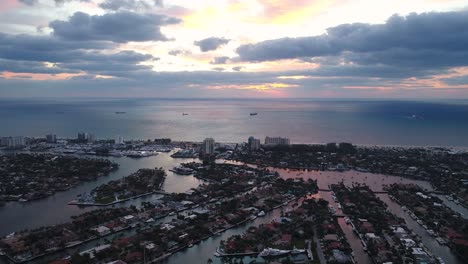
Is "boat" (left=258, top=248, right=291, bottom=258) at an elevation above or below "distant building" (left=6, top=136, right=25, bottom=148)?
below

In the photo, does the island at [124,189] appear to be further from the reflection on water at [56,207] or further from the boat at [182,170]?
the boat at [182,170]

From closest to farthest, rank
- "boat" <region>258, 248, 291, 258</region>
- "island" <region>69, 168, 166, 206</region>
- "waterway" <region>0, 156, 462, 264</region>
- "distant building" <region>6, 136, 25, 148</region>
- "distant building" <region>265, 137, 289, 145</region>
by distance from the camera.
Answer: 1. "boat" <region>258, 248, 291, 258</region>
2. "waterway" <region>0, 156, 462, 264</region>
3. "island" <region>69, 168, 166, 206</region>
4. "distant building" <region>6, 136, 25, 148</region>
5. "distant building" <region>265, 137, 289, 145</region>

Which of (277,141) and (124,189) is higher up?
(277,141)

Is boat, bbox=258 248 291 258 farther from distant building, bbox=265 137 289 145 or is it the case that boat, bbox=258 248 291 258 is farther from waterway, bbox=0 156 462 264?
distant building, bbox=265 137 289 145

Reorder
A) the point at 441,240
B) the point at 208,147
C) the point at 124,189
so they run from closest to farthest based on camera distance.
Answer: the point at 441,240 → the point at 124,189 → the point at 208,147

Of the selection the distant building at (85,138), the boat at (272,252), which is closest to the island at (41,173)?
the distant building at (85,138)

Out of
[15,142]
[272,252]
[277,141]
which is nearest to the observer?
[272,252]

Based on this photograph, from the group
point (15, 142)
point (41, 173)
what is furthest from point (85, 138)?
point (41, 173)

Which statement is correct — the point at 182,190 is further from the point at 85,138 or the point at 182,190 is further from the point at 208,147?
the point at 85,138

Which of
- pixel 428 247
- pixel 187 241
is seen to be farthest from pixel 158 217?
pixel 428 247

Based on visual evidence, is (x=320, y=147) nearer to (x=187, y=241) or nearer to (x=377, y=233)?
(x=377, y=233)

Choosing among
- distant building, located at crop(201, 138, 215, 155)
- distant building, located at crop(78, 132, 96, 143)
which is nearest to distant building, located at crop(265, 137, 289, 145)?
distant building, located at crop(201, 138, 215, 155)

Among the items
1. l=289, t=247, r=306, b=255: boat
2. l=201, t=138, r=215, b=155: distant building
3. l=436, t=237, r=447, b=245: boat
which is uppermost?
l=201, t=138, r=215, b=155: distant building
